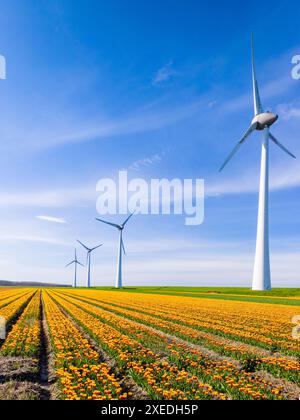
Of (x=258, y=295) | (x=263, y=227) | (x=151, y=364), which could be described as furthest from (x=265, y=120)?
(x=151, y=364)

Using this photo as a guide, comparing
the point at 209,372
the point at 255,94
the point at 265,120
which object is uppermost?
the point at 255,94

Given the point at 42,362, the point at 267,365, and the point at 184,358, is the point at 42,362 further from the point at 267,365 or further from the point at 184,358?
the point at 267,365

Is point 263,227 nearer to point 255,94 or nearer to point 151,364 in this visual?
point 255,94

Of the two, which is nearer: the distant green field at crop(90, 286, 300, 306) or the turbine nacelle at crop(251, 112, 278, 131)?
the distant green field at crop(90, 286, 300, 306)

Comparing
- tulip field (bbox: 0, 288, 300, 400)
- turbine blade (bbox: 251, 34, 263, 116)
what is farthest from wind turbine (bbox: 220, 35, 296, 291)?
tulip field (bbox: 0, 288, 300, 400)

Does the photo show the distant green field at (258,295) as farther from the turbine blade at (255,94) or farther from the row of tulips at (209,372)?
the turbine blade at (255,94)

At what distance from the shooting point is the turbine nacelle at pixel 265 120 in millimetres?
75731

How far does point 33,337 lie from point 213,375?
1158cm

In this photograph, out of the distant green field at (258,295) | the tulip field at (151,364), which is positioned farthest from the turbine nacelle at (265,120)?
the tulip field at (151,364)

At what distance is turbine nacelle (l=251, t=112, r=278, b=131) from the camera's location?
75.7 m

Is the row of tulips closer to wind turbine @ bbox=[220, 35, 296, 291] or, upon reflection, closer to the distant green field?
the distant green field

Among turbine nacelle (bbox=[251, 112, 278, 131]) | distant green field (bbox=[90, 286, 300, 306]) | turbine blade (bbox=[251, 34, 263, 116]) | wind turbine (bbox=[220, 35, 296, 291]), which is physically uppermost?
turbine blade (bbox=[251, 34, 263, 116])

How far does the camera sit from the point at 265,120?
249 feet
